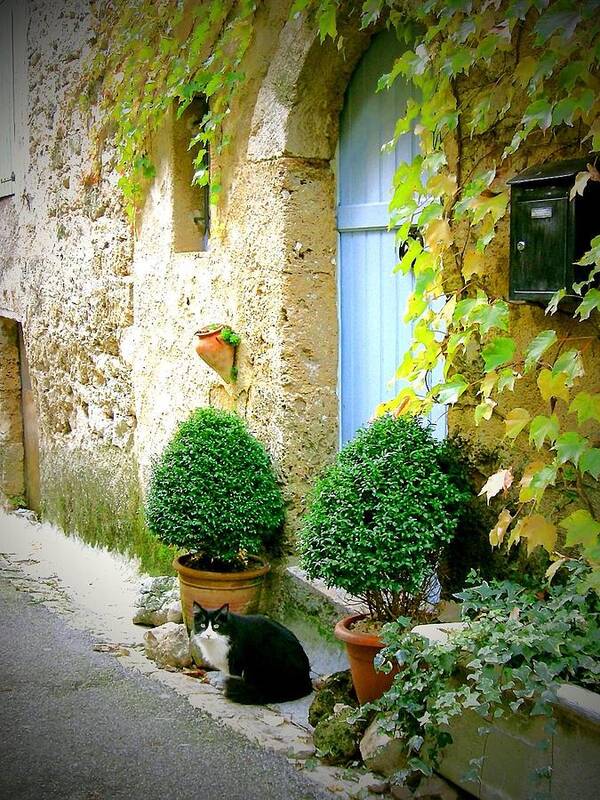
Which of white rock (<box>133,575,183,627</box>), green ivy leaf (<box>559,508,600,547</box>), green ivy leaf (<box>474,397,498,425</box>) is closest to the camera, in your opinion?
green ivy leaf (<box>559,508,600,547</box>)

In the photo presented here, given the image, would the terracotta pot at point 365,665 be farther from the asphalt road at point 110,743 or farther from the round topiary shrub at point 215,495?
the round topiary shrub at point 215,495

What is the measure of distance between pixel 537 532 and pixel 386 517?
624mm

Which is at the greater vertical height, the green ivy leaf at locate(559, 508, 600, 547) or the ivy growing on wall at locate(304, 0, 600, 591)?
the ivy growing on wall at locate(304, 0, 600, 591)

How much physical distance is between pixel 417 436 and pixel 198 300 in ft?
7.50

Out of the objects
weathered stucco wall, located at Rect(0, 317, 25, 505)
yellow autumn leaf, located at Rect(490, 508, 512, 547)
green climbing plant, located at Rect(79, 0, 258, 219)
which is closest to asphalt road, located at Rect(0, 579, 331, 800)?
yellow autumn leaf, located at Rect(490, 508, 512, 547)

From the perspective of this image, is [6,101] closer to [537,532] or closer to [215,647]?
[215,647]

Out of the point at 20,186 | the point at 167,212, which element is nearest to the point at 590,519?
the point at 167,212

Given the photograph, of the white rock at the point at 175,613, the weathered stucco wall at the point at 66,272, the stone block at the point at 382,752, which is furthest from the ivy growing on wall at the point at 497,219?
the weathered stucco wall at the point at 66,272

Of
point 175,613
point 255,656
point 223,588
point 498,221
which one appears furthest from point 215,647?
point 498,221

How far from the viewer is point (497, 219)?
3.90m

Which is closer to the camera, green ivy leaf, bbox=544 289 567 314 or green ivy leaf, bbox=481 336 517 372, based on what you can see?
green ivy leaf, bbox=544 289 567 314

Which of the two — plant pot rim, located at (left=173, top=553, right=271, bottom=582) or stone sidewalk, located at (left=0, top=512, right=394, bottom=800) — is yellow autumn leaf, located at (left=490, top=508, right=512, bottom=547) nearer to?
stone sidewalk, located at (left=0, top=512, right=394, bottom=800)

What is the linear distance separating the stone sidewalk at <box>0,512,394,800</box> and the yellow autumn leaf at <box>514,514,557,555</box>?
39.2 inches

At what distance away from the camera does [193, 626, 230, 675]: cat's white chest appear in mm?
4762
